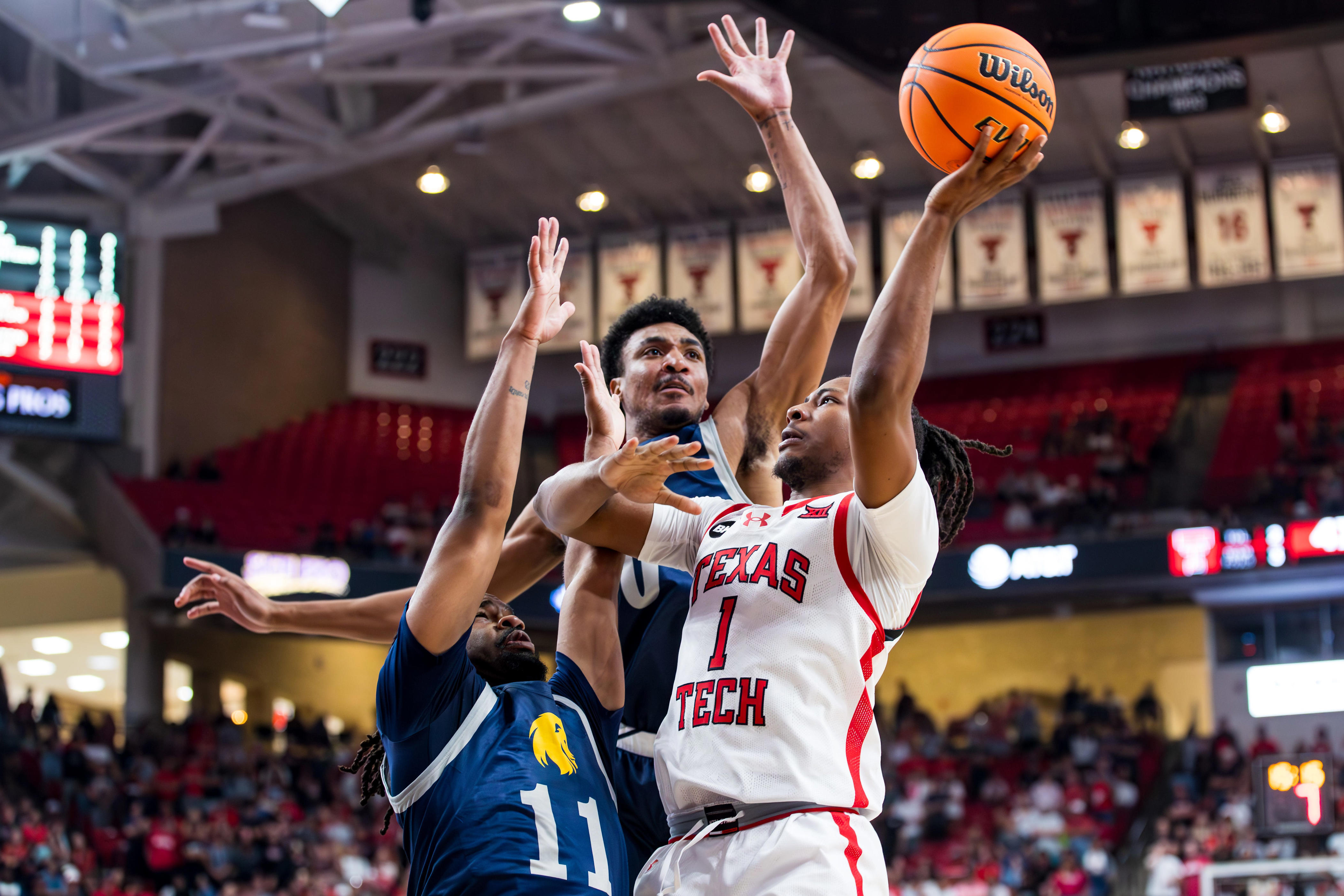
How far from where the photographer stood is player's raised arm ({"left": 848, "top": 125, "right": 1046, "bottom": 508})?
326 centimetres

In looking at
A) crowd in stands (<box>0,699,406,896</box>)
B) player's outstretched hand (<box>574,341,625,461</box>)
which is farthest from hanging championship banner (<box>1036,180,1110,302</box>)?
player's outstretched hand (<box>574,341,625,461</box>)

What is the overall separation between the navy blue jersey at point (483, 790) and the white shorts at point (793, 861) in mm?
382

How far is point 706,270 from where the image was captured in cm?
2595

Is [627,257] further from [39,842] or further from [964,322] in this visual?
[39,842]

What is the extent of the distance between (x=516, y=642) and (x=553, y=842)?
0.73m

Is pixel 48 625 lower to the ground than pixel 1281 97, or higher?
lower

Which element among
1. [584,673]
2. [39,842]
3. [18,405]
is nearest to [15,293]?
[18,405]

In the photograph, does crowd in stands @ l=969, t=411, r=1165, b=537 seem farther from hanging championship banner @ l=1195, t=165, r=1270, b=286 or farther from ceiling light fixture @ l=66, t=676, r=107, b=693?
ceiling light fixture @ l=66, t=676, r=107, b=693

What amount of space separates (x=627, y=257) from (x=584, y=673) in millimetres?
22454

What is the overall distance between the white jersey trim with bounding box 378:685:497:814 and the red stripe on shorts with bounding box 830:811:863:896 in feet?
3.18

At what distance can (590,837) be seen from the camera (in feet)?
12.5

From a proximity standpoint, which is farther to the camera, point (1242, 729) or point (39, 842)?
point (1242, 729)

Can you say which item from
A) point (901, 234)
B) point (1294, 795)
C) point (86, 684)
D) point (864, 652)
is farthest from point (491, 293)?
point (864, 652)

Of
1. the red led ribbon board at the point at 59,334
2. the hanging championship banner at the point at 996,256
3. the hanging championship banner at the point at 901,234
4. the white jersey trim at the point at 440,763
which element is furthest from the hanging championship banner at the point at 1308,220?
the white jersey trim at the point at 440,763
